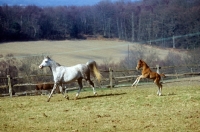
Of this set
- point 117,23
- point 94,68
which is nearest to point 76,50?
point 117,23

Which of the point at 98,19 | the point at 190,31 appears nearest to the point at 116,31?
the point at 98,19

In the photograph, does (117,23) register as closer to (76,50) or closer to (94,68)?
(76,50)

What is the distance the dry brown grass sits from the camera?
4081cm

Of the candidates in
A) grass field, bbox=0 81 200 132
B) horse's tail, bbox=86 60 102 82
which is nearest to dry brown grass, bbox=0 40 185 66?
horse's tail, bbox=86 60 102 82

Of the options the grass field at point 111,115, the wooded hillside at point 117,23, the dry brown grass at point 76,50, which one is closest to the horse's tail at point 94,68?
the grass field at point 111,115

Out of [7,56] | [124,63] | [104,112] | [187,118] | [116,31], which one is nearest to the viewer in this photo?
[187,118]

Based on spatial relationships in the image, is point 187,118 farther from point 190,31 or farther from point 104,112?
point 190,31

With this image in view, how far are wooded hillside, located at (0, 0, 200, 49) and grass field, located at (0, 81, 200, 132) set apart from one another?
32269 millimetres

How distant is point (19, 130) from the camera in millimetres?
8180

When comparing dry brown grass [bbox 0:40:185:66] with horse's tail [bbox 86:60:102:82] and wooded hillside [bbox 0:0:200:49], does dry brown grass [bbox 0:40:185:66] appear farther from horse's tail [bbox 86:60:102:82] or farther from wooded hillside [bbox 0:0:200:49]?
horse's tail [bbox 86:60:102:82]

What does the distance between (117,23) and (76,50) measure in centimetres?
767

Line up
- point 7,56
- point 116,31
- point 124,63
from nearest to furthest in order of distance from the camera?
point 7,56 → point 124,63 → point 116,31

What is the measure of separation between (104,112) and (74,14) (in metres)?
40.6

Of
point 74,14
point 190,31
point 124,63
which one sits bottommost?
point 124,63
